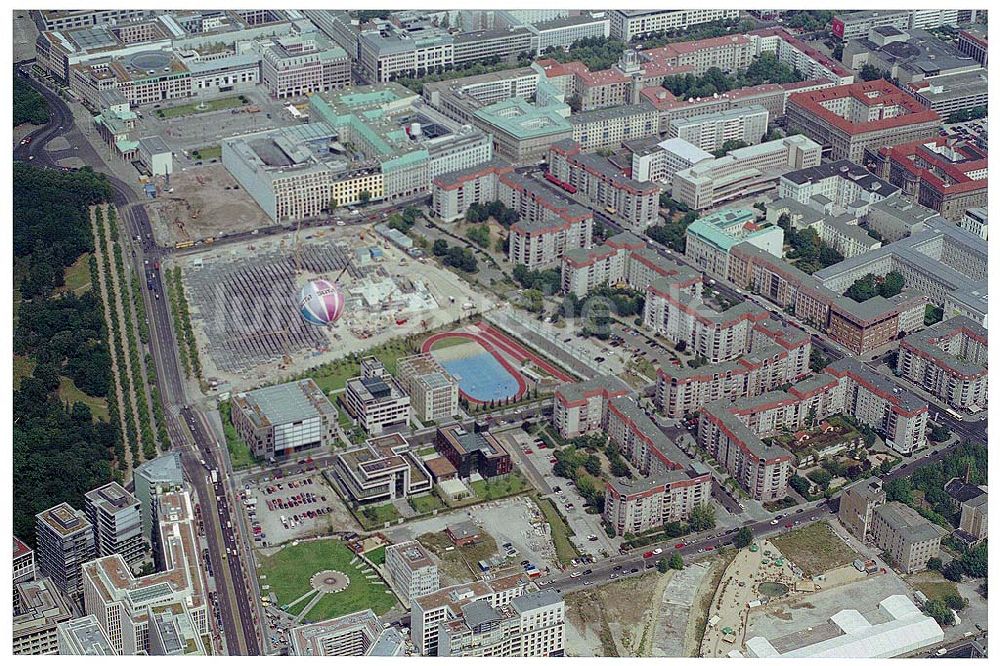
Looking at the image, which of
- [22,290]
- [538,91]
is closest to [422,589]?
[22,290]

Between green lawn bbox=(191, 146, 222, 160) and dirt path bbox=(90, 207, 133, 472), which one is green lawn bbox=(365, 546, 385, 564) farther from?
green lawn bbox=(191, 146, 222, 160)

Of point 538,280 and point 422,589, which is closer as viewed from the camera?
point 422,589

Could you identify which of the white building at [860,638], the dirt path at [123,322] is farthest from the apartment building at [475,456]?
the white building at [860,638]

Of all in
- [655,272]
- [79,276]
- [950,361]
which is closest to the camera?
[950,361]

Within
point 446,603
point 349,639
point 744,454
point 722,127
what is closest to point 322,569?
point 349,639

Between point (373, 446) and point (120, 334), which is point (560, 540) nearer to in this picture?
point (373, 446)

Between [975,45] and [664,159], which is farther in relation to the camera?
[975,45]

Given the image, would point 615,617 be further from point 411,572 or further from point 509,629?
point 411,572

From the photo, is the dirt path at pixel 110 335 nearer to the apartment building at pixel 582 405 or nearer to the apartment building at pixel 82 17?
the apartment building at pixel 582 405
